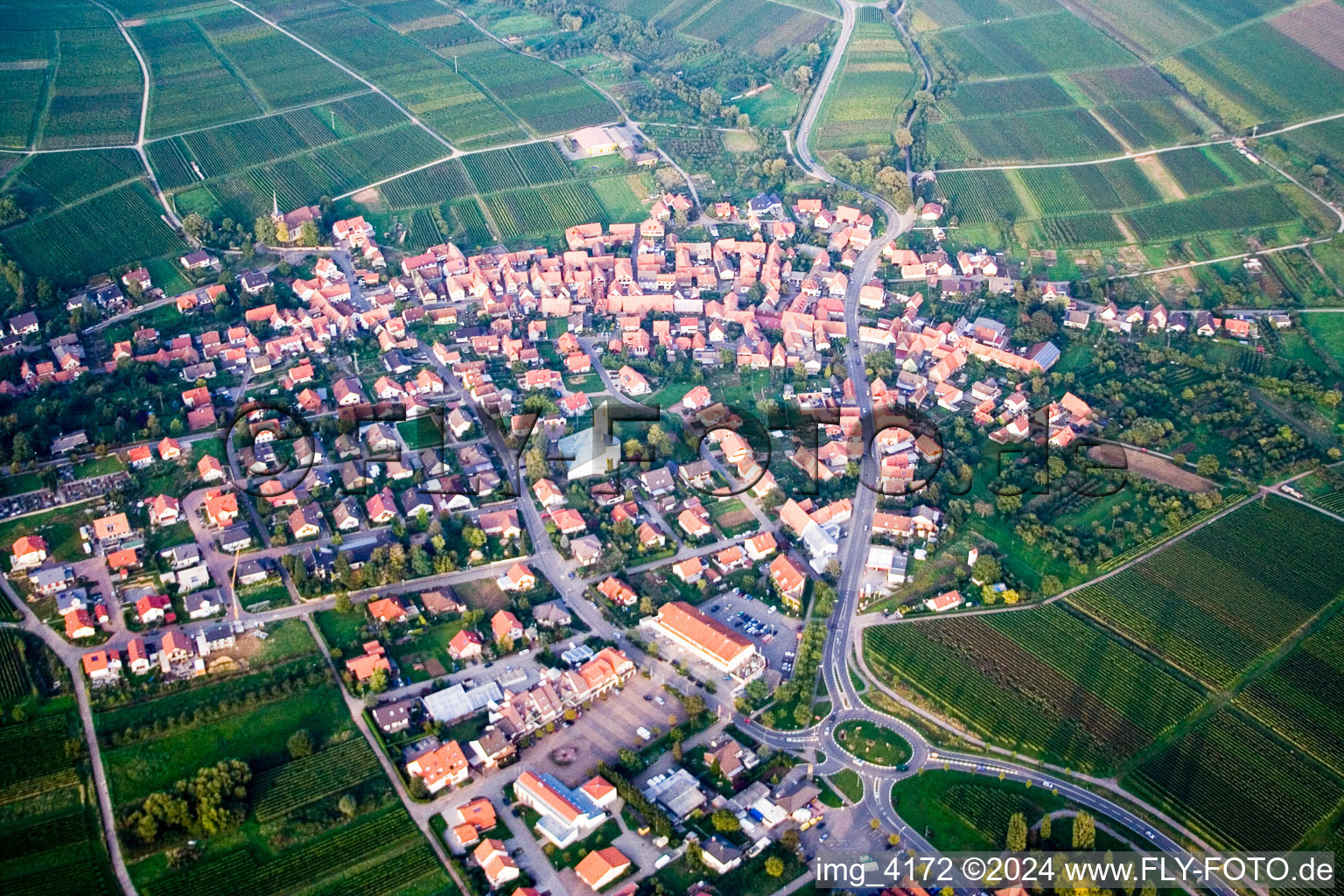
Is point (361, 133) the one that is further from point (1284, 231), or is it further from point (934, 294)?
point (1284, 231)

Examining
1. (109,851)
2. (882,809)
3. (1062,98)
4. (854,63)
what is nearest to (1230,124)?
(1062,98)

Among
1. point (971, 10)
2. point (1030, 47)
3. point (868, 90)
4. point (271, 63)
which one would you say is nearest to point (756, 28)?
point (868, 90)

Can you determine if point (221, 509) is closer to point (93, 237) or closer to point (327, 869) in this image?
point (327, 869)

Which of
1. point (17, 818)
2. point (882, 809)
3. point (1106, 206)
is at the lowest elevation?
point (17, 818)

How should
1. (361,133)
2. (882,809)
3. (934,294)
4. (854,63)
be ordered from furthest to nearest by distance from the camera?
(854,63) → (361,133) → (934,294) → (882,809)

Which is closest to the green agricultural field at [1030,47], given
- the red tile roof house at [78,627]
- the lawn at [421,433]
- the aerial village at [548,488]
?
the aerial village at [548,488]
